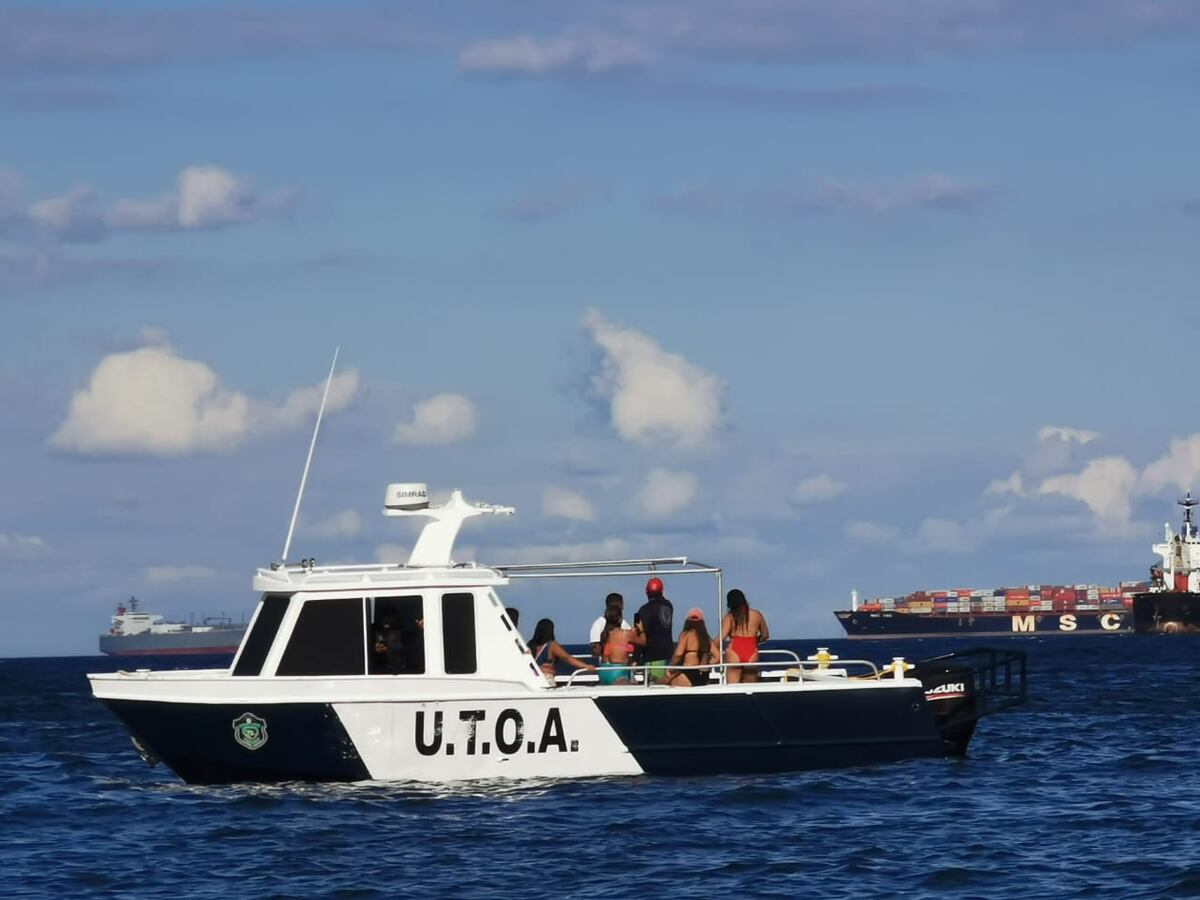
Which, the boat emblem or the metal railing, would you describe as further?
the metal railing

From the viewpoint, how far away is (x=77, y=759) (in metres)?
28.6

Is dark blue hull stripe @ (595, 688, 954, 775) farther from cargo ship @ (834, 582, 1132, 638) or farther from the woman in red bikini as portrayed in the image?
cargo ship @ (834, 582, 1132, 638)

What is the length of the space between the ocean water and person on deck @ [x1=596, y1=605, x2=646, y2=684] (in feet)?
4.55

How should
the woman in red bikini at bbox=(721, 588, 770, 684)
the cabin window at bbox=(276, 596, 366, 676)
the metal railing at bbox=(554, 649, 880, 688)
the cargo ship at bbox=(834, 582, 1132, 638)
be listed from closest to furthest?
the cabin window at bbox=(276, 596, 366, 676)
the metal railing at bbox=(554, 649, 880, 688)
the woman in red bikini at bbox=(721, 588, 770, 684)
the cargo ship at bbox=(834, 582, 1132, 638)

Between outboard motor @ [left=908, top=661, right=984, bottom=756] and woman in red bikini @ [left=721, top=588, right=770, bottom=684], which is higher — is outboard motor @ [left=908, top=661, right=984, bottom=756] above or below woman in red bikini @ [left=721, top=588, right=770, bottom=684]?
below

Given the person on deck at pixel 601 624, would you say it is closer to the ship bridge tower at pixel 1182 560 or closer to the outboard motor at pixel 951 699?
the outboard motor at pixel 951 699

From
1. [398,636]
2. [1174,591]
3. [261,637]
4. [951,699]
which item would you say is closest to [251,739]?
[261,637]

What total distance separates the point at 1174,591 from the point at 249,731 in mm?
137590

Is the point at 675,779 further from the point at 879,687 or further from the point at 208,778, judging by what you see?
the point at 208,778

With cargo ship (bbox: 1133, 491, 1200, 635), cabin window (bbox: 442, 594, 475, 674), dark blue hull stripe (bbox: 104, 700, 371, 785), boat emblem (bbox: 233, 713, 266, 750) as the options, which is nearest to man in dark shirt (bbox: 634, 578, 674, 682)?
cabin window (bbox: 442, 594, 475, 674)

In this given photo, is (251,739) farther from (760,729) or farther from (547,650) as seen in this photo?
(760,729)

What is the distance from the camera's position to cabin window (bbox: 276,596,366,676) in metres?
20.8

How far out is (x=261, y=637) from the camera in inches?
834

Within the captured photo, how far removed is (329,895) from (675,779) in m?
6.01
